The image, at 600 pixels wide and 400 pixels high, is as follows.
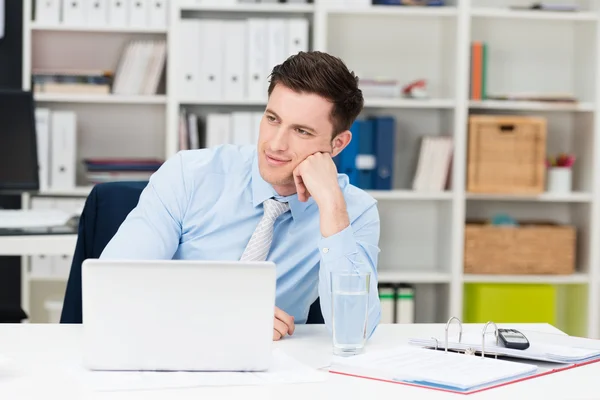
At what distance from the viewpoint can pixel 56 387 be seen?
1180 mm

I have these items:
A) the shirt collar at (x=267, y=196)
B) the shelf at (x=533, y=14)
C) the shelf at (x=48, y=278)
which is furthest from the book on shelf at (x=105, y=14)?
the shirt collar at (x=267, y=196)

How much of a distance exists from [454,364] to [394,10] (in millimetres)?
2633

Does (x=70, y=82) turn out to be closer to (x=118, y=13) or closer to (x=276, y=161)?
(x=118, y=13)

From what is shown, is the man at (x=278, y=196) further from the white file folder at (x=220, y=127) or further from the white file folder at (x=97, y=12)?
the white file folder at (x=97, y=12)

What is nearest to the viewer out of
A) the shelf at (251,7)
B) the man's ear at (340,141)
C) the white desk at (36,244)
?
the man's ear at (340,141)

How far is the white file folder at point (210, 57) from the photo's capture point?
370 cm

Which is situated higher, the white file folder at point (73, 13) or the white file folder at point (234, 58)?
the white file folder at point (73, 13)

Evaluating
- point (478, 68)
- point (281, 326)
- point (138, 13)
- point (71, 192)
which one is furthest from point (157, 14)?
point (281, 326)

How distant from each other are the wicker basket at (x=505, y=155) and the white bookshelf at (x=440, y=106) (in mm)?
54

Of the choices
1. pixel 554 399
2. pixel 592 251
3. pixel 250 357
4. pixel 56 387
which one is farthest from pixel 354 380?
pixel 592 251

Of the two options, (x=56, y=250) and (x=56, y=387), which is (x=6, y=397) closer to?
(x=56, y=387)

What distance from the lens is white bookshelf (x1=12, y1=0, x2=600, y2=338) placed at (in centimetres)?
377

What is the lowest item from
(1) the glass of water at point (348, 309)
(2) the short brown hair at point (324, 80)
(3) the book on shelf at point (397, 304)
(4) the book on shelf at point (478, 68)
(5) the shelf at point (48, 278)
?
(3) the book on shelf at point (397, 304)

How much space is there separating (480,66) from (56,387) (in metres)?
2.93
